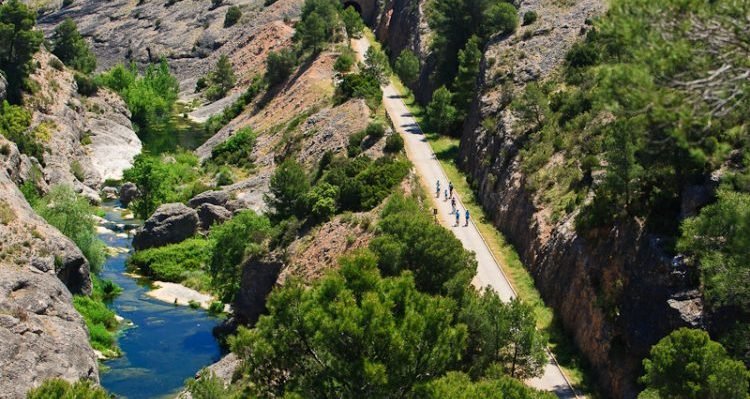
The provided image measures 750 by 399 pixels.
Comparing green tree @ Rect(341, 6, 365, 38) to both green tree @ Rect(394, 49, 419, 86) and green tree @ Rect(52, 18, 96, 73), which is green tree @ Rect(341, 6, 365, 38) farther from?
green tree @ Rect(52, 18, 96, 73)

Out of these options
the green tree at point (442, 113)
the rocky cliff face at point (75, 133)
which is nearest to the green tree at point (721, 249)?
the green tree at point (442, 113)

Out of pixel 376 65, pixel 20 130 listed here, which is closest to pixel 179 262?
pixel 20 130

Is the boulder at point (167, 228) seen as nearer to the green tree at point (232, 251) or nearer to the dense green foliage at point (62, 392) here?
the green tree at point (232, 251)

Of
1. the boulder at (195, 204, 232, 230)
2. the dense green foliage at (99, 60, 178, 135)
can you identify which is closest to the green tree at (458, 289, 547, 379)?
the boulder at (195, 204, 232, 230)

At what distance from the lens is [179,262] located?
84.3 metres

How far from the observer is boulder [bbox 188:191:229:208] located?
93.1 m

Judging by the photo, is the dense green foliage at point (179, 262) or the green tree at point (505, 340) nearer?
the green tree at point (505, 340)

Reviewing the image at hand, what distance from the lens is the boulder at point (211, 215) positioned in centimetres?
9094

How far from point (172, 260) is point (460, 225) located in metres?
29.5

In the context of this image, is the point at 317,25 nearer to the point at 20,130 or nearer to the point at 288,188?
the point at 20,130

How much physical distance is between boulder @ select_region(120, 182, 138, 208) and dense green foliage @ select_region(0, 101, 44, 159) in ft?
32.0

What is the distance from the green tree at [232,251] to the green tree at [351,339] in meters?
38.1

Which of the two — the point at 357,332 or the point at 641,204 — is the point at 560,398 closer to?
the point at 641,204

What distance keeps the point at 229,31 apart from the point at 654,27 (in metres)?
149
